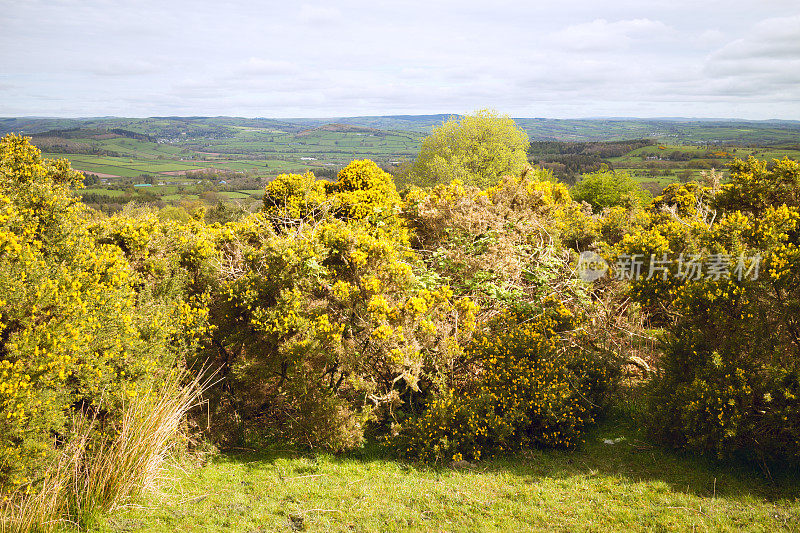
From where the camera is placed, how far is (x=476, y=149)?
116ft

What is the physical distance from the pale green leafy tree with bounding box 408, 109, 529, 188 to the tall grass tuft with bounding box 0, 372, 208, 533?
2766 cm

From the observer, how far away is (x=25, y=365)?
6.09 metres

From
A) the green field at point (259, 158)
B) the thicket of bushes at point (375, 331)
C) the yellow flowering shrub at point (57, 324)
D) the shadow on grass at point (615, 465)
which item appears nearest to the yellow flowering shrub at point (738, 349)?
the thicket of bushes at point (375, 331)

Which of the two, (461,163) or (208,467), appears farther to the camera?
(461,163)

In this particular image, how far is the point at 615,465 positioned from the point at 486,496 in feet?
8.80

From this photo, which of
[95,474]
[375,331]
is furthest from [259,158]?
[95,474]

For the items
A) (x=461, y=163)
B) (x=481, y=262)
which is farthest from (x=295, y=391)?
(x=461, y=163)

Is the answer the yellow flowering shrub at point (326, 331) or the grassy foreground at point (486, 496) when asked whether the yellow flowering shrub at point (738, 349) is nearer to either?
the grassy foreground at point (486, 496)

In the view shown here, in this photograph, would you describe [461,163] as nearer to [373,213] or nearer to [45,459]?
[373,213]

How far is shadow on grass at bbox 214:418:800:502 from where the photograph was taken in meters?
7.11

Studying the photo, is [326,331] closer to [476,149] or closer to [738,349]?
[738,349]

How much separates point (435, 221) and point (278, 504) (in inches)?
362

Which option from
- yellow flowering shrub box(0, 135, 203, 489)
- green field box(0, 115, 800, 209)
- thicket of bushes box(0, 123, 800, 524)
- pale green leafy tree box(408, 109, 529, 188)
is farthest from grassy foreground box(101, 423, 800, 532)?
green field box(0, 115, 800, 209)

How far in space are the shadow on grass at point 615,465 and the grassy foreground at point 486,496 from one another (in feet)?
0.07
